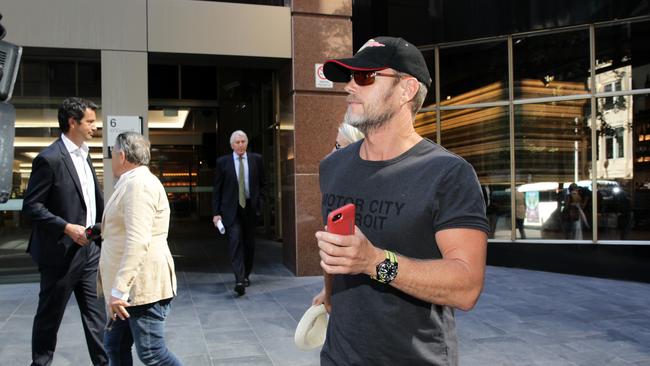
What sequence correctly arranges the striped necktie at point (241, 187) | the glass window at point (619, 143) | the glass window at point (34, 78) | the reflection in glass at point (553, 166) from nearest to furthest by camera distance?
the striped necktie at point (241, 187) → the glass window at point (34, 78) → the glass window at point (619, 143) → the reflection in glass at point (553, 166)

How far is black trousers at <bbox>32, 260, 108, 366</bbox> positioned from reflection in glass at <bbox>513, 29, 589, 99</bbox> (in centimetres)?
821

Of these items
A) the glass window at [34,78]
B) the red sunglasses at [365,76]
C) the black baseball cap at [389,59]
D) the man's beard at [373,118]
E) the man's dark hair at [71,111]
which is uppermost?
the glass window at [34,78]

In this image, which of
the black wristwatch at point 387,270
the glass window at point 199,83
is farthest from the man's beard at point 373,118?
the glass window at point 199,83

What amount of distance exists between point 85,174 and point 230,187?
3.13 m

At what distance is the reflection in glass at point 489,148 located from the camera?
9.96m

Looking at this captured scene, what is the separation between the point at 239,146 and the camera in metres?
6.98

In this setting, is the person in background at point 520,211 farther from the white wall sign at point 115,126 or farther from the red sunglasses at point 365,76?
the red sunglasses at point 365,76

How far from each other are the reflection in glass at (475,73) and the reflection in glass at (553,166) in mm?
641

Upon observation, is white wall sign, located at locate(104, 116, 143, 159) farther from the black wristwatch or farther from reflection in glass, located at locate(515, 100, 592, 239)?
reflection in glass, located at locate(515, 100, 592, 239)

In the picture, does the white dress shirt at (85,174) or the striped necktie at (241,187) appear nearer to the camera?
the white dress shirt at (85,174)

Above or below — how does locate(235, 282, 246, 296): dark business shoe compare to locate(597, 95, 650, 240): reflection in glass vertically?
below

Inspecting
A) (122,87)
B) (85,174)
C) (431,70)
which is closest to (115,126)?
(122,87)

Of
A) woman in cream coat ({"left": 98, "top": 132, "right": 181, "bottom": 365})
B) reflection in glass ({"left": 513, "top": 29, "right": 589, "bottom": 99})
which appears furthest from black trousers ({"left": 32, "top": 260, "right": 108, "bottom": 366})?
reflection in glass ({"left": 513, "top": 29, "right": 589, "bottom": 99})

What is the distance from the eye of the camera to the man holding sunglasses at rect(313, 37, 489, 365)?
1510 millimetres
